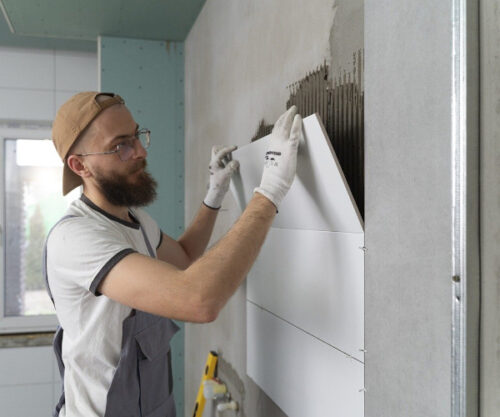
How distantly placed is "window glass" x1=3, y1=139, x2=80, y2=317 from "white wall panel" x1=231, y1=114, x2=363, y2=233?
8.96 feet

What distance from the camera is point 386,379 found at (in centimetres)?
74

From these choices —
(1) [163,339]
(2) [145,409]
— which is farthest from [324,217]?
(2) [145,409]

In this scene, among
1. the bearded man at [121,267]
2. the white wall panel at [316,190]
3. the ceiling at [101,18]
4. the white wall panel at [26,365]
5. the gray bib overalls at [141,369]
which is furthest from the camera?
the white wall panel at [26,365]

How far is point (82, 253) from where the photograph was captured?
1083mm

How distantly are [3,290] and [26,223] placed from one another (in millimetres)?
511

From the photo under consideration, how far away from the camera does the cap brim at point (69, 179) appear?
4.75 feet

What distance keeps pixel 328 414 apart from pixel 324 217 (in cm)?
43

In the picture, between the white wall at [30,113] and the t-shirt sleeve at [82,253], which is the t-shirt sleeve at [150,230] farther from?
the white wall at [30,113]

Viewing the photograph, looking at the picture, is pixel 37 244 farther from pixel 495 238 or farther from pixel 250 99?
pixel 495 238

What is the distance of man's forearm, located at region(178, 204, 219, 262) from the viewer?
1660mm

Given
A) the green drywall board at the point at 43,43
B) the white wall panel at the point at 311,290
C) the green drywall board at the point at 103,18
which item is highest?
the green drywall board at the point at 43,43

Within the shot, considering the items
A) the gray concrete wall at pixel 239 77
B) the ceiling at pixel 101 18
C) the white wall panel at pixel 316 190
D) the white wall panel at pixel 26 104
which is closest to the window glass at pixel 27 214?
the white wall panel at pixel 26 104

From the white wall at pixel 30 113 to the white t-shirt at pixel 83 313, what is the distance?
2.27m

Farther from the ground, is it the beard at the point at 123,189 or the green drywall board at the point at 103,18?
the green drywall board at the point at 103,18
